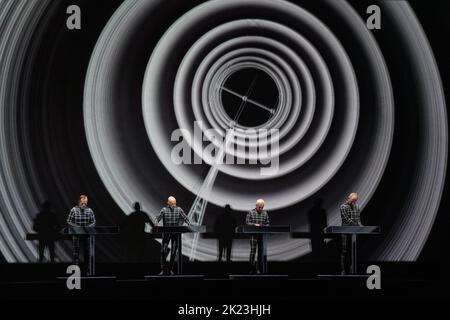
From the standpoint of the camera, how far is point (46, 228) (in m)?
13.4

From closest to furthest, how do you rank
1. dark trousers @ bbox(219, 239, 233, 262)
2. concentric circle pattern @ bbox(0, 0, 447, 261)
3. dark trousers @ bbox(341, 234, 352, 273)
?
1. dark trousers @ bbox(341, 234, 352, 273)
2. dark trousers @ bbox(219, 239, 233, 262)
3. concentric circle pattern @ bbox(0, 0, 447, 261)

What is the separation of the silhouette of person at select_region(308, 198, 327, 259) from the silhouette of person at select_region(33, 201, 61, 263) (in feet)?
14.5

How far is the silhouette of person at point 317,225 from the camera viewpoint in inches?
535

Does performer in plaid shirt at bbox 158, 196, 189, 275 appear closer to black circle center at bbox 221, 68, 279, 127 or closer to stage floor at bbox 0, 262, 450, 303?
stage floor at bbox 0, 262, 450, 303

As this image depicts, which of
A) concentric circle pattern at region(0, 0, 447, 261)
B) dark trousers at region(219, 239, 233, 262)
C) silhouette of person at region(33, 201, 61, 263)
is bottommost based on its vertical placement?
dark trousers at region(219, 239, 233, 262)

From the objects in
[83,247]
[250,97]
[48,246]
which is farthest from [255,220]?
[48,246]

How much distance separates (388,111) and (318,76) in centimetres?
140

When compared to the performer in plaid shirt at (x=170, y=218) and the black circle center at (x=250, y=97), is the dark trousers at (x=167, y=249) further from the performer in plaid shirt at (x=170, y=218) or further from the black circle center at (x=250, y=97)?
the black circle center at (x=250, y=97)

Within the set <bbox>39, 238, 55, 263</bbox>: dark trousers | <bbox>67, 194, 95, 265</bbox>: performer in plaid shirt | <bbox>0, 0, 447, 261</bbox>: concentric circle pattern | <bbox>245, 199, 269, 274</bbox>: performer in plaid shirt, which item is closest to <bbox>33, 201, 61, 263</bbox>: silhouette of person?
<bbox>39, 238, 55, 263</bbox>: dark trousers

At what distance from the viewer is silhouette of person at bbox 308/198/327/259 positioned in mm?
13602

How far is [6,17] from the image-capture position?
13.6 metres

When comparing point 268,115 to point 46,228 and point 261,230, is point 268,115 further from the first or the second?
point 46,228

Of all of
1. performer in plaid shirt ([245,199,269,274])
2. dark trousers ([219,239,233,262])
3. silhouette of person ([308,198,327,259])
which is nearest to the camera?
performer in plaid shirt ([245,199,269,274])
